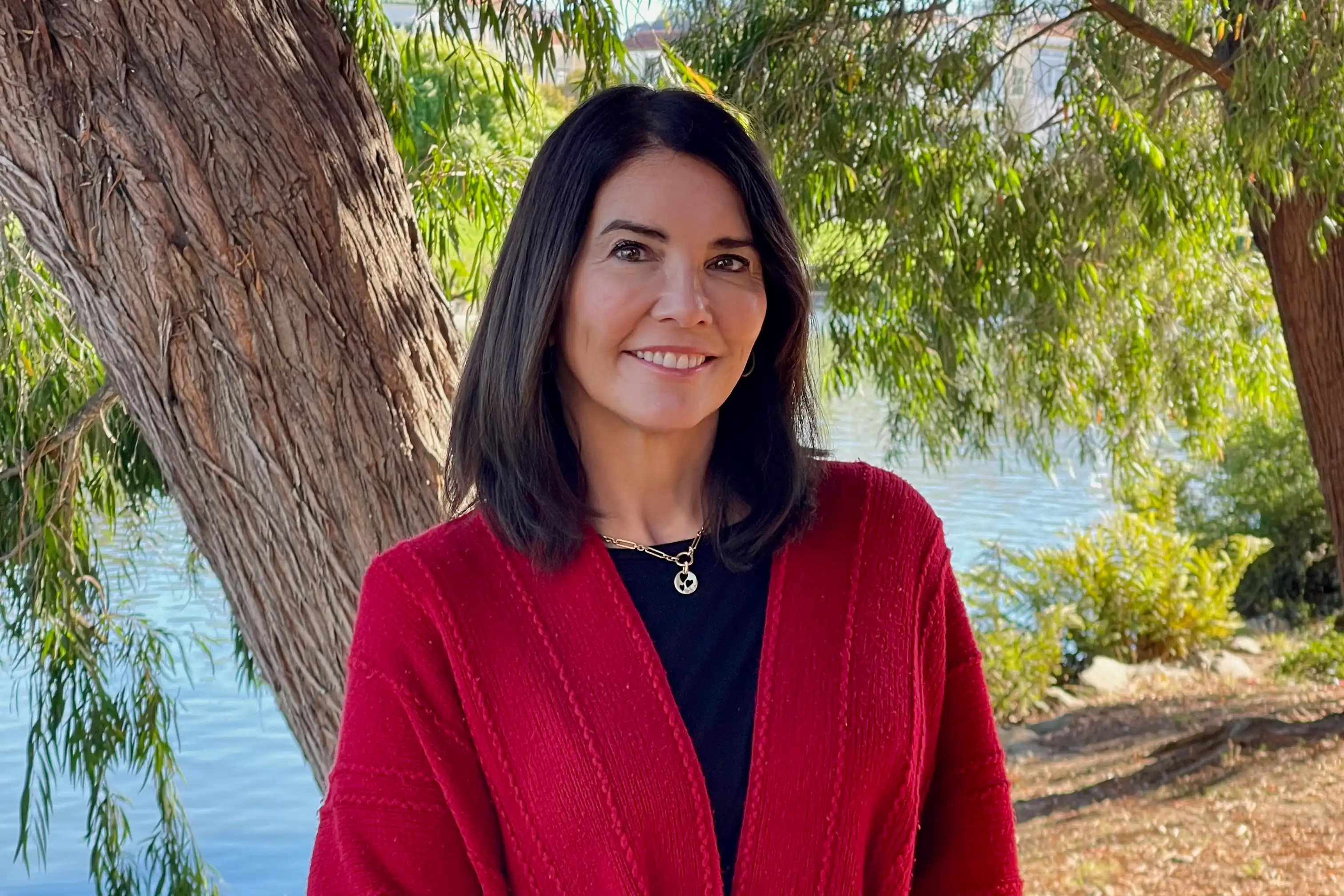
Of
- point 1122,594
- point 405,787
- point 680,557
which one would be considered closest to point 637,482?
point 680,557

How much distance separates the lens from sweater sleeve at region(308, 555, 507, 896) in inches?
60.9

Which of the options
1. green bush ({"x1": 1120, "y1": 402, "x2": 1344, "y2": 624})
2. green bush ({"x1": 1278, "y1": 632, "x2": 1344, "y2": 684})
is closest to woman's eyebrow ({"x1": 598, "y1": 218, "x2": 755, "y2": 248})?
green bush ({"x1": 1278, "y1": 632, "x2": 1344, "y2": 684})

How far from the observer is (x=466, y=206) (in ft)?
9.95

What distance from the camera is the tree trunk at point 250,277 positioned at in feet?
6.38

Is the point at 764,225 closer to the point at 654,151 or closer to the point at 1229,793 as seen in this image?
the point at 654,151

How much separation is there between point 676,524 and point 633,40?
209 centimetres

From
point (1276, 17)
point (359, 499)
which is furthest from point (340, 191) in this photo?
point (1276, 17)

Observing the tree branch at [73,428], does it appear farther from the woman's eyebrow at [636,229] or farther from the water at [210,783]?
the woman's eyebrow at [636,229]

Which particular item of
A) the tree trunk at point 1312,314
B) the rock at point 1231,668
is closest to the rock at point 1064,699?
the rock at point 1231,668

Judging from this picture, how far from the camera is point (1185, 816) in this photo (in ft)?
18.2

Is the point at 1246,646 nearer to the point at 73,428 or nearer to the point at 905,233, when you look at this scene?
the point at 905,233

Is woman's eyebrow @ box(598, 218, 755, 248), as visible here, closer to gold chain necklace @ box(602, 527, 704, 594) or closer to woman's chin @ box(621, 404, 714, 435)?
woman's chin @ box(621, 404, 714, 435)

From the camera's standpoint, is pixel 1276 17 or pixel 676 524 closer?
pixel 676 524

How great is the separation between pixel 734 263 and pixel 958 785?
2.23 ft
